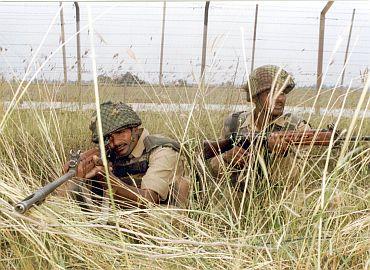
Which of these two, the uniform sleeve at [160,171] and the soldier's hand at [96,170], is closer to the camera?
the soldier's hand at [96,170]

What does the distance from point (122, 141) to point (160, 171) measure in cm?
28

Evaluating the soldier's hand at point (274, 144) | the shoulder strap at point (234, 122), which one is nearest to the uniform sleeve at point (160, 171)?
the soldier's hand at point (274, 144)

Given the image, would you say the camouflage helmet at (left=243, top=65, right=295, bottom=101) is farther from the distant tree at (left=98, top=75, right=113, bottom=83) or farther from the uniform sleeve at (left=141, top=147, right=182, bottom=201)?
the distant tree at (left=98, top=75, right=113, bottom=83)

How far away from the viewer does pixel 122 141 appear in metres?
2.56

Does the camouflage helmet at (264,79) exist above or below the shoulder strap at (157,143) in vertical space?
above

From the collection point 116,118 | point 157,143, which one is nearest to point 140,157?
point 157,143

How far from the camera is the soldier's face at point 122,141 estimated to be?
8.38 feet

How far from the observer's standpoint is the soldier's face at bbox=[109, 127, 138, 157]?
8.38ft

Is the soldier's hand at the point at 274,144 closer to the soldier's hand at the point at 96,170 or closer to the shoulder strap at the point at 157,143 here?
the shoulder strap at the point at 157,143

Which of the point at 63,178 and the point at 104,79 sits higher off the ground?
the point at 63,178

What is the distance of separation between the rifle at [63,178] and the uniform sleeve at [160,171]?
324 millimetres

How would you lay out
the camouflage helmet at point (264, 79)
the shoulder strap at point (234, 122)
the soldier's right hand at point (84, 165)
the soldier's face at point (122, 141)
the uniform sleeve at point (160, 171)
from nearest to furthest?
1. the soldier's right hand at point (84, 165)
2. the uniform sleeve at point (160, 171)
3. the soldier's face at point (122, 141)
4. the camouflage helmet at point (264, 79)
5. the shoulder strap at point (234, 122)

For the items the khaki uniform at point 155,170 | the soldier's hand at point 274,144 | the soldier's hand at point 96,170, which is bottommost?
the khaki uniform at point 155,170

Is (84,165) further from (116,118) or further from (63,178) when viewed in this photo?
(63,178)
